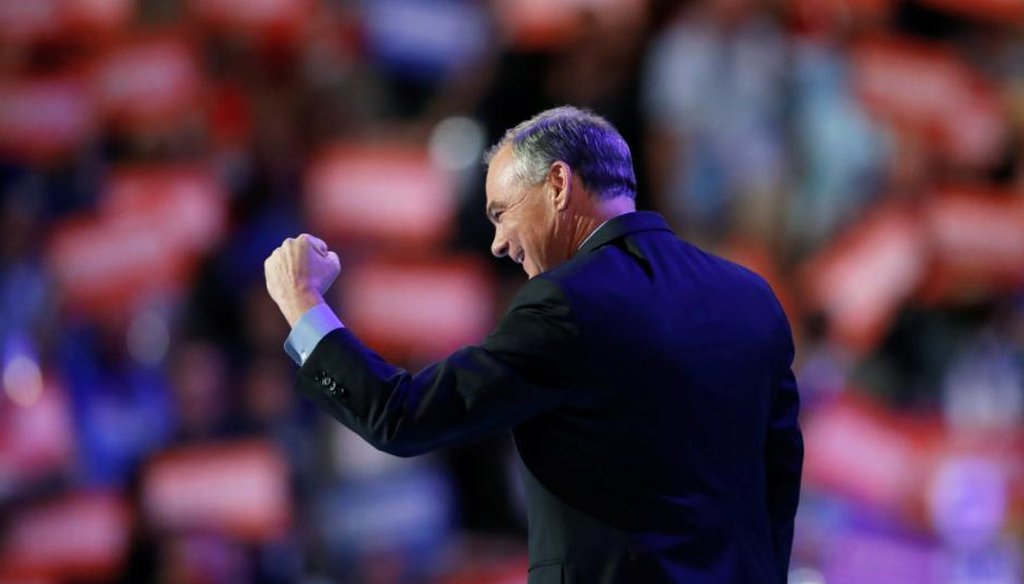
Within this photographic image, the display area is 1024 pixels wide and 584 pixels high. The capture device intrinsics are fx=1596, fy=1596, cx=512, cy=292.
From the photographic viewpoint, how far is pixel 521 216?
1980 mm

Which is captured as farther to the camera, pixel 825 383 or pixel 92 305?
pixel 92 305

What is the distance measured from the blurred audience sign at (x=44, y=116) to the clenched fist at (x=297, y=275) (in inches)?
178

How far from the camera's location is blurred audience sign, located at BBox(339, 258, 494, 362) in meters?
5.75

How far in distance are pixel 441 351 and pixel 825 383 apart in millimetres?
1377

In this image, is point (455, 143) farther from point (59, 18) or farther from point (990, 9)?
point (990, 9)

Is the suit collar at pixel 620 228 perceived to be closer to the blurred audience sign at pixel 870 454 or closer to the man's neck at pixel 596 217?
the man's neck at pixel 596 217

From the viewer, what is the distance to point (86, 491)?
568cm

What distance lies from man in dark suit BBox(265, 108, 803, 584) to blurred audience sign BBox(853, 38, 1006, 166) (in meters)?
4.02

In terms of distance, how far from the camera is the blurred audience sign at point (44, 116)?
618cm

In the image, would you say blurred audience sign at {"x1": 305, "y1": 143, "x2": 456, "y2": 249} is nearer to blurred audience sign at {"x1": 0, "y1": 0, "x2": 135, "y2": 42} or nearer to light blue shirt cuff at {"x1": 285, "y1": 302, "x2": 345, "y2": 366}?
blurred audience sign at {"x1": 0, "y1": 0, "x2": 135, "y2": 42}

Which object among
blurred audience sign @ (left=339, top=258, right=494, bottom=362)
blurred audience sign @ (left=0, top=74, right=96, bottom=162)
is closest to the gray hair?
blurred audience sign @ (left=339, top=258, right=494, bottom=362)

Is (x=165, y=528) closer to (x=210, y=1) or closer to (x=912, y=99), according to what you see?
(x=210, y=1)

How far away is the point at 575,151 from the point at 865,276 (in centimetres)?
386

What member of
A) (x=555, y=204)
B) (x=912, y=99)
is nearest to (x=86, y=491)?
(x=912, y=99)
